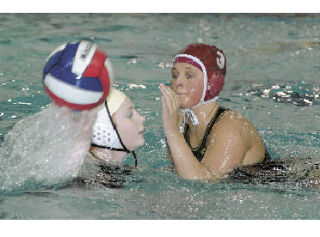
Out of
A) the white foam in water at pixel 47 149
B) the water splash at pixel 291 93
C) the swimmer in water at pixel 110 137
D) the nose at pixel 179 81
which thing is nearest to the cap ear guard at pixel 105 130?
the swimmer in water at pixel 110 137

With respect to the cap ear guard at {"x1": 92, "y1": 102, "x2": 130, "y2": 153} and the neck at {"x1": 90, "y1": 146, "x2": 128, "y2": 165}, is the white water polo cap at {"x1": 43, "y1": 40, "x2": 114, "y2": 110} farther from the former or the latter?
the neck at {"x1": 90, "y1": 146, "x2": 128, "y2": 165}

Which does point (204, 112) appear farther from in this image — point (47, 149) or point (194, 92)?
point (47, 149)

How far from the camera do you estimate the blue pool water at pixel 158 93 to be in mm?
3959

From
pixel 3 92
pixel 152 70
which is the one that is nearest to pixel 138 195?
pixel 3 92

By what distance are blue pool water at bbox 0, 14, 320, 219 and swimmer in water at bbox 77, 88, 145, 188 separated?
0.12m

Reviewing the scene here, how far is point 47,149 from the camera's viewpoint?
12.9 ft

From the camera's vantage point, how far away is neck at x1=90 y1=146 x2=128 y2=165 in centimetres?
408

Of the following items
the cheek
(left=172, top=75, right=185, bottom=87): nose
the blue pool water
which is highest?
(left=172, top=75, right=185, bottom=87): nose

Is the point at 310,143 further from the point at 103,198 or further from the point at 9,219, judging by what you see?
the point at 9,219

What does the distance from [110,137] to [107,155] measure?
0.18 meters

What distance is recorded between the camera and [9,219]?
373 cm

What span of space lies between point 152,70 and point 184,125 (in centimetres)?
300

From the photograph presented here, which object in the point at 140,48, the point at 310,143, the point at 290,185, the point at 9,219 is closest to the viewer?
the point at 9,219

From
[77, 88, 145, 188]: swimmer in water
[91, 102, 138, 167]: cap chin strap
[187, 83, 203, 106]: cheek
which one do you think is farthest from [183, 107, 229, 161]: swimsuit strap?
[91, 102, 138, 167]: cap chin strap
